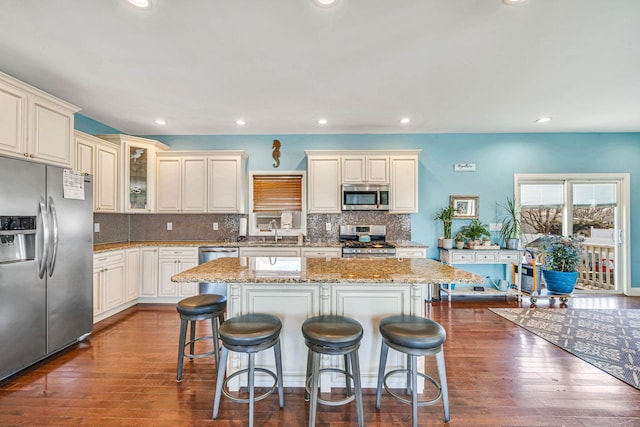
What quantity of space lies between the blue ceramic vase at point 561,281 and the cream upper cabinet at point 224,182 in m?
4.91

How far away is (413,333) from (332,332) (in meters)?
0.48

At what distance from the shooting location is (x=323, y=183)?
448 centimetres

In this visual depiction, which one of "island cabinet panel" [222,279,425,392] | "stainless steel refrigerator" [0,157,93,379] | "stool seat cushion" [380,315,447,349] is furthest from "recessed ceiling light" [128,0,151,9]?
"stool seat cushion" [380,315,447,349]

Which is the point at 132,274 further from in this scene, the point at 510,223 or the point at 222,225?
the point at 510,223

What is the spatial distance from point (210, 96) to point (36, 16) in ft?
4.88

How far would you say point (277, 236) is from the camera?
4.79m

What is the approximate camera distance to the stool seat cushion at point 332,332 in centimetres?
160

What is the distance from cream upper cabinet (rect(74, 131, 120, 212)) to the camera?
3.50 metres

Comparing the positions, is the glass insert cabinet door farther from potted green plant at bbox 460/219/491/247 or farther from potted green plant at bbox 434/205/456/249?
potted green plant at bbox 460/219/491/247

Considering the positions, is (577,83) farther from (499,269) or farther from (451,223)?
(499,269)

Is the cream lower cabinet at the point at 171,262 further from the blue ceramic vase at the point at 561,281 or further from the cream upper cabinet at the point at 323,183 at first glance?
the blue ceramic vase at the point at 561,281

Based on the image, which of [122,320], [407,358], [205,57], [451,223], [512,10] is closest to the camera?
[512,10]

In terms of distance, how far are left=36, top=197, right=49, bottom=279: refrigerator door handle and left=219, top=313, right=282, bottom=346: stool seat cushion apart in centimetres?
193

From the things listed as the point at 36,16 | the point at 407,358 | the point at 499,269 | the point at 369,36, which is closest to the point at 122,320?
the point at 36,16
